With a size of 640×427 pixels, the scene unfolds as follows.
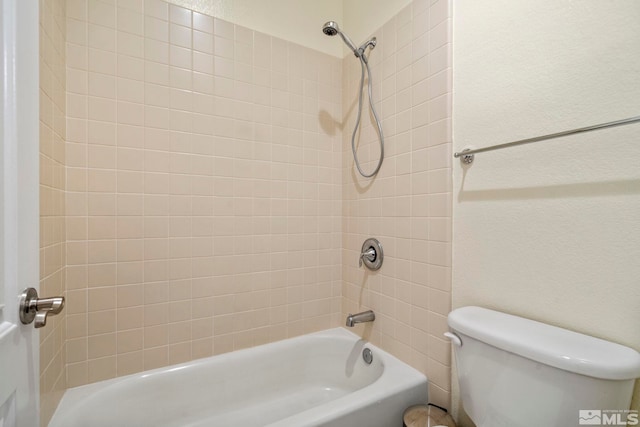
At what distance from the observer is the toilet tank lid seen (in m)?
0.62

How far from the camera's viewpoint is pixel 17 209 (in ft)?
1.80

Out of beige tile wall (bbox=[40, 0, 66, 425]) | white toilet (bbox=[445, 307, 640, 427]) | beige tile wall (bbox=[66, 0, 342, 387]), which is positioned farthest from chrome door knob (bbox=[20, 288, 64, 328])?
white toilet (bbox=[445, 307, 640, 427])

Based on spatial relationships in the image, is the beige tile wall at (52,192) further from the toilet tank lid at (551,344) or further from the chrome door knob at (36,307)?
the toilet tank lid at (551,344)

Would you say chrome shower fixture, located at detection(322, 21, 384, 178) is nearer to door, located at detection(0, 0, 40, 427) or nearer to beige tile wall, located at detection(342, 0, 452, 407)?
beige tile wall, located at detection(342, 0, 452, 407)

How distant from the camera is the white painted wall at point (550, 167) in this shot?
71 cm

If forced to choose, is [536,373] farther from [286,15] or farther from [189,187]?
[286,15]

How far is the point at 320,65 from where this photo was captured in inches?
65.4

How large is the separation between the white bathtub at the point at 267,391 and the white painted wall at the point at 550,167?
1.68ft

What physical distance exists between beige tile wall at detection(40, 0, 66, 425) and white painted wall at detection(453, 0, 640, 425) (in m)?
1.43

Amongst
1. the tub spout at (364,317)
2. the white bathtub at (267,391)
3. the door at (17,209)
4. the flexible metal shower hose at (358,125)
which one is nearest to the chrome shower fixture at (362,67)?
the flexible metal shower hose at (358,125)

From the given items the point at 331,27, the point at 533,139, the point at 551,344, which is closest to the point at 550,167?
the point at 533,139

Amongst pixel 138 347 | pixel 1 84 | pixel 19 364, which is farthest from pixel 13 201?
pixel 138 347

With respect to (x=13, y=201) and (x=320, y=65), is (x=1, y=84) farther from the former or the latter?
(x=320, y=65)

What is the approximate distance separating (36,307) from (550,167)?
134 cm
